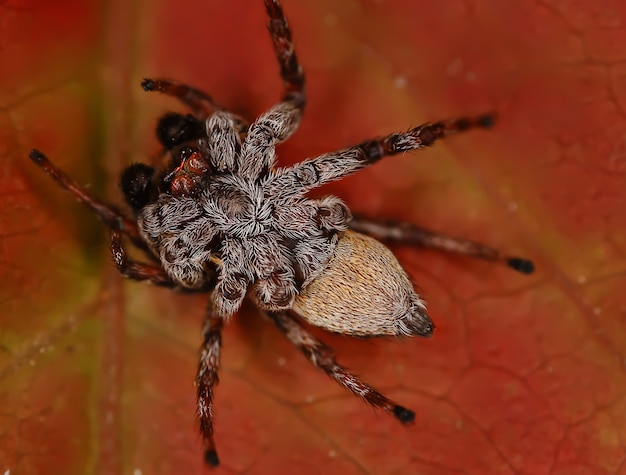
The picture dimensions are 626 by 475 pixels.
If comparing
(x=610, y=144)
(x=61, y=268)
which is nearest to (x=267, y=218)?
(x=61, y=268)

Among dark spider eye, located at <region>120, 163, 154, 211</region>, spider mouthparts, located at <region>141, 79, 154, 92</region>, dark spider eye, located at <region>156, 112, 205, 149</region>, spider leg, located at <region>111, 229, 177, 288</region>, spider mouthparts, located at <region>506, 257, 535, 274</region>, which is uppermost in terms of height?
spider mouthparts, located at <region>141, 79, 154, 92</region>

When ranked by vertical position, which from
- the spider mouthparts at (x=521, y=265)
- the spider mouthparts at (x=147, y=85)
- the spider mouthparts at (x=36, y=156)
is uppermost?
the spider mouthparts at (x=147, y=85)

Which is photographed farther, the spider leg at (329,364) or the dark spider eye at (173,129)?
the dark spider eye at (173,129)

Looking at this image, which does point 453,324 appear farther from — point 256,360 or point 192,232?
point 192,232

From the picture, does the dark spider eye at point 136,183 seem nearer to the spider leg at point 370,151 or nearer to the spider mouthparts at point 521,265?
the spider leg at point 370,151

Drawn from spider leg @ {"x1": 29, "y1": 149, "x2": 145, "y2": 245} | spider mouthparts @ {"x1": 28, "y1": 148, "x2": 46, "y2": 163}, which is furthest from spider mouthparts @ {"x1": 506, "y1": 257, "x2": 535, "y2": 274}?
spider mouthparts @ {"x1": 28, "y1": 148, "x2": 46, "y2": 163}

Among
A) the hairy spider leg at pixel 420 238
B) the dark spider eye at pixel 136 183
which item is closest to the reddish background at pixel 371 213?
the hairy spider leg at pixel 420 238

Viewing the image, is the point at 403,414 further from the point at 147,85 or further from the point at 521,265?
the point at 147,85

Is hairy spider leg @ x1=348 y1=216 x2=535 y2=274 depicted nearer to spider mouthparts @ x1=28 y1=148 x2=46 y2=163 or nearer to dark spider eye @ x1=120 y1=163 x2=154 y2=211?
dark spider eye @ x1=120 y1=163 x2=154 y2=211
